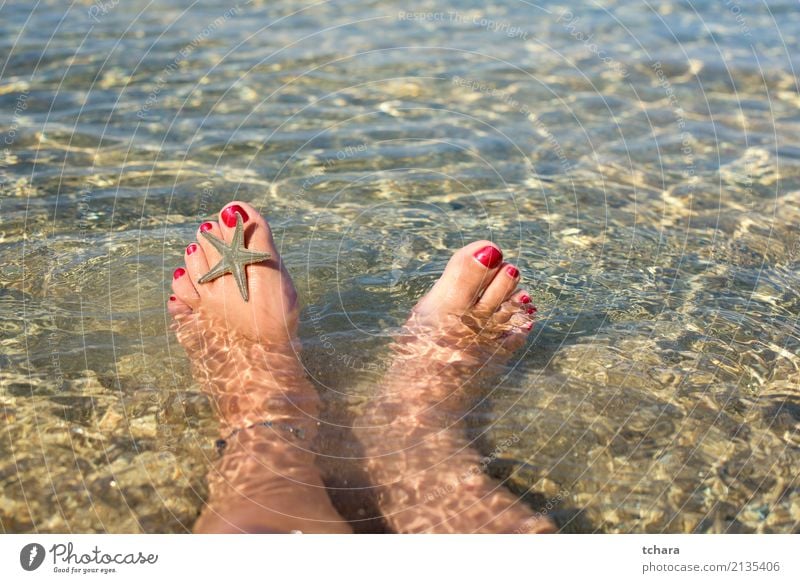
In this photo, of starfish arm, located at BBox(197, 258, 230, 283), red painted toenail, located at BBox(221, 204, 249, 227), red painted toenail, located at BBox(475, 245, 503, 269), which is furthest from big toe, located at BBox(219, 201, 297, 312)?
red painted toenail, located at BBox(475, 245, 503, 269)

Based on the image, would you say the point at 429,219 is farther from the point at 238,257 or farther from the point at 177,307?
the point at 177,307

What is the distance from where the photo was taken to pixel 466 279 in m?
4.12

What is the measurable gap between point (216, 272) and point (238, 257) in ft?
0.49

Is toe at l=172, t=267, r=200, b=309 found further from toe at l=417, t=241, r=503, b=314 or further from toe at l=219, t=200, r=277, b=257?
toe at l=417, t=241, r=503, b=314

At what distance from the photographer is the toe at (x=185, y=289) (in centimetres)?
423

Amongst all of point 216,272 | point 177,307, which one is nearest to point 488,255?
point 216,272

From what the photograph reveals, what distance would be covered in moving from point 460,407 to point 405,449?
378mm

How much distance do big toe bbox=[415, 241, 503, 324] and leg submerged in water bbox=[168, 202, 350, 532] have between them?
28.0 inches

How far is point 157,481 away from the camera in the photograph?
3221mm

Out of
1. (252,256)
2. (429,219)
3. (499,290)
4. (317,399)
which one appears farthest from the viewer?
(429,219)

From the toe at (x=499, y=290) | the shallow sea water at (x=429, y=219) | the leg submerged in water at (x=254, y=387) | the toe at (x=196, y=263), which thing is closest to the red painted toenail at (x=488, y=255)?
the toe at (x=499, y=290)

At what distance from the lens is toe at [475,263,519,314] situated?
416 cm

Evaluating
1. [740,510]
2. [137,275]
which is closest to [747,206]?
[740,510]

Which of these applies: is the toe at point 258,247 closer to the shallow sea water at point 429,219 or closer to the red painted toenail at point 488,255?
the shallow sea water at point 429,219
